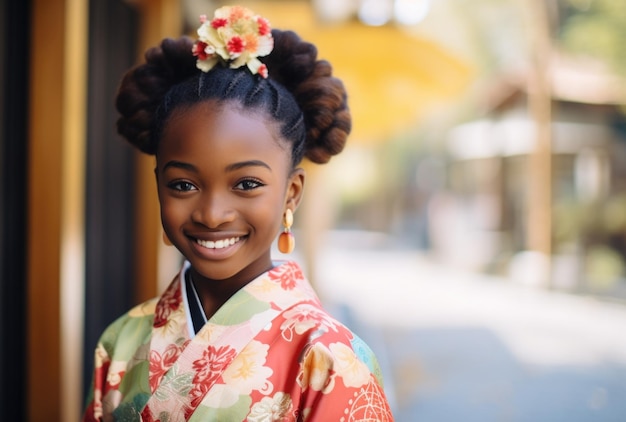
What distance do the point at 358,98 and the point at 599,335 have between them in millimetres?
4120

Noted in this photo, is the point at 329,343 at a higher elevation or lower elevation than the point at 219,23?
lower

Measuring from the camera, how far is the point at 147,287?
4.92 meters

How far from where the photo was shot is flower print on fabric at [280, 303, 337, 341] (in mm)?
1532

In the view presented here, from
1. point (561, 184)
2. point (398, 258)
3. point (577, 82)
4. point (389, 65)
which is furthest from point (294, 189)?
point (398, 258)

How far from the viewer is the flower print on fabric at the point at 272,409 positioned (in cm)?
147

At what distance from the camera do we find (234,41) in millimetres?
1565

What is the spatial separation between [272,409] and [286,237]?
0.43 meters

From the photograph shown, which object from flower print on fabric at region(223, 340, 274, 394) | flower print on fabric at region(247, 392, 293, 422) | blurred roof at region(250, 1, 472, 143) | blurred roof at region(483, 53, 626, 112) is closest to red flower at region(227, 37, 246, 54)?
flower print on fabric at region(223, 340, 274, 394)

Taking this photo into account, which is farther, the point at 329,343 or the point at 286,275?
the point at 286,275

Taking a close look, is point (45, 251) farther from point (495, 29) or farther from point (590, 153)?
point (495, 29)

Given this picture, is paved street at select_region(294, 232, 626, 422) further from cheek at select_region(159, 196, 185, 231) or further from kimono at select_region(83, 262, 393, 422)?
cheek at select_region(159, 196, 185, 231)

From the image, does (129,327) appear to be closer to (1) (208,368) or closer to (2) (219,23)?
(1) (208,368)

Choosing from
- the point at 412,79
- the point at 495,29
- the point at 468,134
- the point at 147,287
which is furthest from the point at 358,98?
the point at 495,29

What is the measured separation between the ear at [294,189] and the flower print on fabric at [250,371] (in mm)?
361
